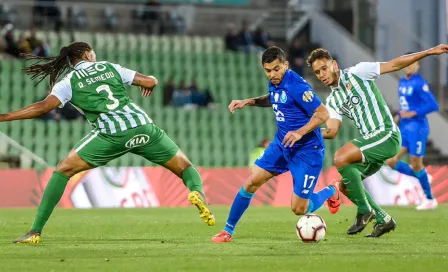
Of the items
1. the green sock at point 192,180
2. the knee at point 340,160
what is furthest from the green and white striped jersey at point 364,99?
the green sock at point 192,180

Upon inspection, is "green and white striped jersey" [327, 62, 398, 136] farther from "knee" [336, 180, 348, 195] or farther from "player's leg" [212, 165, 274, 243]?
"player's leg" [212, 165, 274, 243]

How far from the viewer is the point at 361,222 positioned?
38.5 ft

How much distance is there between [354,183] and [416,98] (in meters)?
6.32

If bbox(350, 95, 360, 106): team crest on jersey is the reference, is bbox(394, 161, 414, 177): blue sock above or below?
below

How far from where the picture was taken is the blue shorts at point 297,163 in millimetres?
10992

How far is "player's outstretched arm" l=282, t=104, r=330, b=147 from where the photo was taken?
1035cm

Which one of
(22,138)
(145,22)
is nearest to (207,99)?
(145,22)

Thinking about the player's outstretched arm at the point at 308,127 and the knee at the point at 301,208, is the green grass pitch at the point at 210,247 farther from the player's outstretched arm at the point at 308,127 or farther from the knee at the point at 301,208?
the player's outstretched arm at the point at 308,127

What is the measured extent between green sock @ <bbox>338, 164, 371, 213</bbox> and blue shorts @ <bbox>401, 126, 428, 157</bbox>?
6022 mm

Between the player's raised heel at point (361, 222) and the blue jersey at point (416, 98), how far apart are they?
598 cm

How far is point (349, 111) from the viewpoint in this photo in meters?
11.7

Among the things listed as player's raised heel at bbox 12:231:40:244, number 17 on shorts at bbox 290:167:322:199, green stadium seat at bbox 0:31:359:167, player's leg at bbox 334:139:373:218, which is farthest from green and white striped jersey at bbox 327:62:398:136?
green stadium seat at bbox 0:31:359:167

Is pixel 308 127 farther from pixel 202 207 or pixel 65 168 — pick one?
pixel 65 168

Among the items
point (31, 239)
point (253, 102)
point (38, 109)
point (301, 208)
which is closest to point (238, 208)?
point (301, 208)
